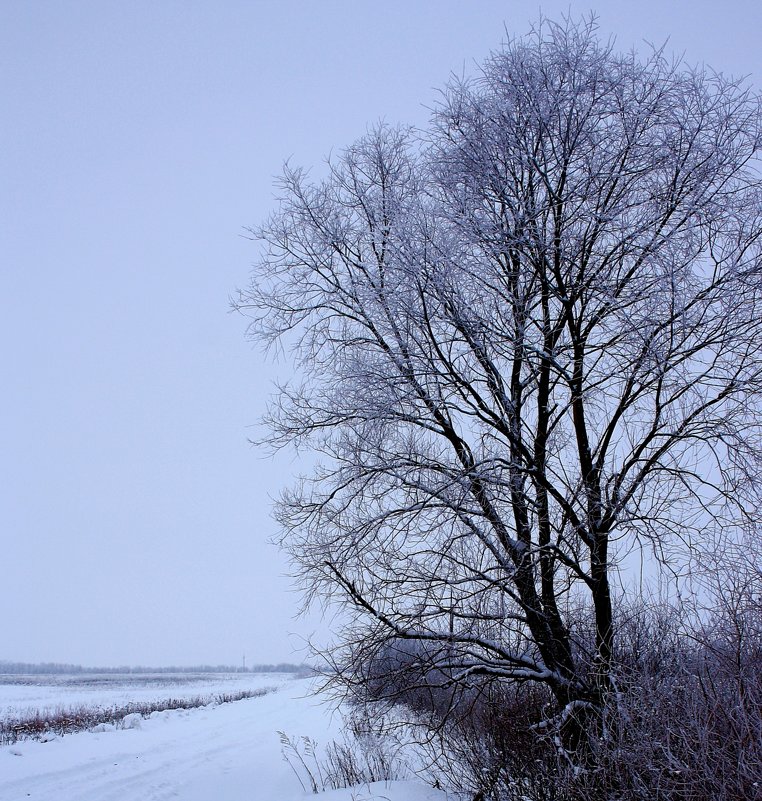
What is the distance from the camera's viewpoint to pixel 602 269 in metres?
6.70

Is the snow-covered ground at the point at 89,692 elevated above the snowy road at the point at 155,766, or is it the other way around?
the snowy road at the point at 155,766

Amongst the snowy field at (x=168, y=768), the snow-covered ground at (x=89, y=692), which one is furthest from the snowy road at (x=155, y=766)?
the snow-covered ground at (x=89, y=692)

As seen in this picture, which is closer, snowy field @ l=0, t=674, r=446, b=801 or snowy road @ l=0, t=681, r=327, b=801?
snowy field @ l=0, t=674, r=446, b=801

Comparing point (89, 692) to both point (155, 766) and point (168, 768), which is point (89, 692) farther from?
point (168, 768)

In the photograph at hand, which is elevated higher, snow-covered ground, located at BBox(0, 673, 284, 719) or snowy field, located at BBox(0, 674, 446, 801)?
snowy field, located at BBox(0, 674, 446, 801)

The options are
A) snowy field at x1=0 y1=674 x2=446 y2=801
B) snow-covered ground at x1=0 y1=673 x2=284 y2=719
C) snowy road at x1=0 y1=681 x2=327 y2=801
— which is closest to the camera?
snowy field at x1=0 y1=674 x2=446 y2=801

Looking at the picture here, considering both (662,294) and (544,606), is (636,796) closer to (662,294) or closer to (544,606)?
(544,606)

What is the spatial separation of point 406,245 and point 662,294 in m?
2.57

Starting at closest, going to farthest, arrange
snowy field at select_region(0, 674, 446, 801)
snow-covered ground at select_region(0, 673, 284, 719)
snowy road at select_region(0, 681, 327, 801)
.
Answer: snowy field at select_region(0, 674, 446, 801) < snowy road at select_region(0, 681, 327, 801) < snow-covered ground at select_region(0, 673, 284, 719)

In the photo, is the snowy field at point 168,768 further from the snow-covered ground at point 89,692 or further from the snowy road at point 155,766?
the snow-covered ground at point 89,692

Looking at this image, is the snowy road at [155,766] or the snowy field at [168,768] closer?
the snowy field at [168,768]

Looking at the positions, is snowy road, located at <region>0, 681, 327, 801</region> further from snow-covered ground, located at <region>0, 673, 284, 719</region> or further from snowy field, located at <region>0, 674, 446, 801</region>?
snow-covered ground, located at <region>0, 673, 284, 719</region>

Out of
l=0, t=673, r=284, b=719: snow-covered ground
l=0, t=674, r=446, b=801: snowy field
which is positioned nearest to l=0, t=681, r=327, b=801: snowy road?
l=0, t=674, r=446, b=801: snowy field

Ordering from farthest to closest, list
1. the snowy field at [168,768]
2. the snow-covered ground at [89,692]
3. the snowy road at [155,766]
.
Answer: the snow-covered ground at [89,692] → the snowy road at [155,766] → the snowy field at [168,768]
